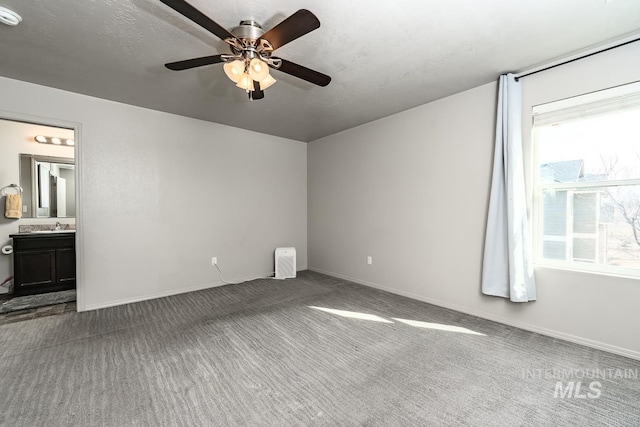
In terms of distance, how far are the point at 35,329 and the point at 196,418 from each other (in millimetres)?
2353

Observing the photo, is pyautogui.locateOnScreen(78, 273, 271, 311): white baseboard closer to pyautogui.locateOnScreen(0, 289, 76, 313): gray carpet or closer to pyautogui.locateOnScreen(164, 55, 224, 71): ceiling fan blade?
pyautogui.locateOnScreen(0, 289, 76, 313): gray carpet

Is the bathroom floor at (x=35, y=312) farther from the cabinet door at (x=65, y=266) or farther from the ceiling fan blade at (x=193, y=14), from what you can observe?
the ceiling fan blade at (x=193, y=14)

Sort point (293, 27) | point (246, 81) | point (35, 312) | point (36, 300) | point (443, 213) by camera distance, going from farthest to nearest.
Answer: point (36, 300) → point (443, 213) → point (35, 312) → point (246, 81) → point (293, 27)

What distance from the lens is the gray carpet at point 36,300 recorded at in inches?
121

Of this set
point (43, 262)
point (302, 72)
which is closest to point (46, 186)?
point (43, 262)

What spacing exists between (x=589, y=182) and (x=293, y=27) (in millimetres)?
2829

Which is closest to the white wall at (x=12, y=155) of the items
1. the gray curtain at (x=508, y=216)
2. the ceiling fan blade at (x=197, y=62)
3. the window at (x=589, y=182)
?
the ceiling fan blade at (x=197, y=62)

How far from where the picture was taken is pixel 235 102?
3.21 meters

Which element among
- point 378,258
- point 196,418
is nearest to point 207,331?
point 196,418

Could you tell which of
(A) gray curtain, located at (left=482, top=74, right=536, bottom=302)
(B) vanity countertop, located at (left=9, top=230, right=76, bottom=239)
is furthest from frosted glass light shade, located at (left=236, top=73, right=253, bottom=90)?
(B) vanity countertop, located at (left=9, top=230, right=76, bottom=239)

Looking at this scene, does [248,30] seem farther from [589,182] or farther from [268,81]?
[589,182]

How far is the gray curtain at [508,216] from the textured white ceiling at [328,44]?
0.42 m

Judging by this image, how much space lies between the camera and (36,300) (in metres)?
3.35

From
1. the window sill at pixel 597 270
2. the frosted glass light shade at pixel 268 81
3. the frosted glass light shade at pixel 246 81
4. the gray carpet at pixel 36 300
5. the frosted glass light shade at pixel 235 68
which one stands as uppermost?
the frosted glass light shade at pixel 235 68
